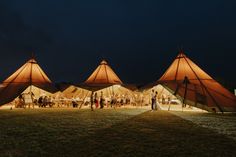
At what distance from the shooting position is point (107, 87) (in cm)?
2225

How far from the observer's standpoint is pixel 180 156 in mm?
4652

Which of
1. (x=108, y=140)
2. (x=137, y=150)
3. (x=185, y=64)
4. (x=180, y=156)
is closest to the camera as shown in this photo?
(x=180, y=156)

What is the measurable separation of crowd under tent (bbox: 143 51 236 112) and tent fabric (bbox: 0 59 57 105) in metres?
9.79

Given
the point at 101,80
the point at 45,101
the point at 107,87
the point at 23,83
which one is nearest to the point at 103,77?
the point at 101,80

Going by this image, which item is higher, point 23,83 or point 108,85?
point 23,83

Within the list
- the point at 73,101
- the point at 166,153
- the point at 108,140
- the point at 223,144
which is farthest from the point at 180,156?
the point at 73,101

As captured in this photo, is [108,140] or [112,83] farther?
[112,83]

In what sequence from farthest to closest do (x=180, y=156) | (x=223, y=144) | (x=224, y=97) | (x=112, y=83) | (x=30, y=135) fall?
(x=112, y=83) < (x=224, y=97) < (x=30, y=135) < (x=223, y=144) < (x=180, y=156)

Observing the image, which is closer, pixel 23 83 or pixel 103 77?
pixel 23 83

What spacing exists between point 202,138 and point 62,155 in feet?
12.0

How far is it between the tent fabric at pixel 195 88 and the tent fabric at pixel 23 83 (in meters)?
10.4

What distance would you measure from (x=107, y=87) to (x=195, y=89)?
8082mm

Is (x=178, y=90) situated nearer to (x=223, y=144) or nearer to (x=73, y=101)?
(x=73, y=101)

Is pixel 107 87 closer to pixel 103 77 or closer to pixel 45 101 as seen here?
pixel 103 77
